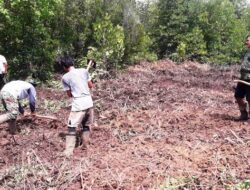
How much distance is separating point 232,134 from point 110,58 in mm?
9606

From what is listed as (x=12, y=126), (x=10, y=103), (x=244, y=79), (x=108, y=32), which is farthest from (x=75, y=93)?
(x=108, y=32)

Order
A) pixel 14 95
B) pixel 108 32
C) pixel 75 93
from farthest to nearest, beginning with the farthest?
pixel 108 32
pixel 14 95
pixel 75 93

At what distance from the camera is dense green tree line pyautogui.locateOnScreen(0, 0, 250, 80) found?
13.1 meters

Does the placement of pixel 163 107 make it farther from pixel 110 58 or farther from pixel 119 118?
pixel 110 58

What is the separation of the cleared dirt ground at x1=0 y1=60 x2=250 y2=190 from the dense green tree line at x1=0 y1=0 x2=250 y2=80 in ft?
12.4

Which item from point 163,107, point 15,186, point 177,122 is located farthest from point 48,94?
A: point 15,186

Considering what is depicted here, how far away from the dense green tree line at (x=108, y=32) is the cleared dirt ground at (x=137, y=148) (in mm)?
3787

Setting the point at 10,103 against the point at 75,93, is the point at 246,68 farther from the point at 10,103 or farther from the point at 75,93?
the point at 10,103

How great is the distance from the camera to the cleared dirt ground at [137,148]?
4875 millimetres

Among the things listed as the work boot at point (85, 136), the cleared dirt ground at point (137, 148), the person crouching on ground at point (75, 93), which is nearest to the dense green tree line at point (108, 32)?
the cleared dirt ground at point (137, 148)

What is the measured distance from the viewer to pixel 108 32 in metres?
15.8

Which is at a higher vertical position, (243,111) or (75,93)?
(75,93)

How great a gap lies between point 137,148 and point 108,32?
1033cm

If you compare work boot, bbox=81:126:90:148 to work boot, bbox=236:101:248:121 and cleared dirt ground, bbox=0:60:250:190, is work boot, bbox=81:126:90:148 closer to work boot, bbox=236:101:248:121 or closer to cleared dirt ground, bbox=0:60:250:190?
cleared dirt ground, bbox=0:60:250:190
